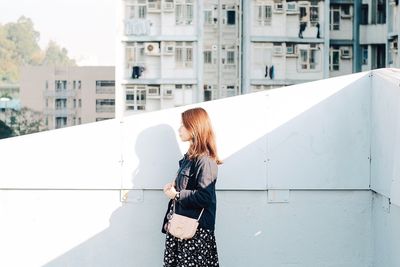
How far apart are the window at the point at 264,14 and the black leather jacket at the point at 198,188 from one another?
2434cm

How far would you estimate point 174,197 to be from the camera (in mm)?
5344

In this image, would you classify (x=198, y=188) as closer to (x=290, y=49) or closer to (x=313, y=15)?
(x=290, y=49)

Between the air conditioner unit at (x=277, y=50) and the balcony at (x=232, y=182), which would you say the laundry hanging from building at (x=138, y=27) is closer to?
the air conditioner unit at (x=277, y=50)

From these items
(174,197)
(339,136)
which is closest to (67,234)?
(174,197)

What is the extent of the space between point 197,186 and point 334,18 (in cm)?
2612

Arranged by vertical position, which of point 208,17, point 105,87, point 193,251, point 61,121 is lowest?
point 61,121

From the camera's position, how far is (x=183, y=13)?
1149 inches

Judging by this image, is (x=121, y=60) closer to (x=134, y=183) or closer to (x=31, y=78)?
(x=134, y=183)

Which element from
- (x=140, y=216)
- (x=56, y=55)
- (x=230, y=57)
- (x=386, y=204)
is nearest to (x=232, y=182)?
(x=140, y=216)

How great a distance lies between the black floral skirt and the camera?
17.6 ft

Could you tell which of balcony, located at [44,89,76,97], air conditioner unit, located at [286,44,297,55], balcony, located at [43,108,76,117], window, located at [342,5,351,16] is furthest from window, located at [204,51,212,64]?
balcony, located at [43,108,76,117]

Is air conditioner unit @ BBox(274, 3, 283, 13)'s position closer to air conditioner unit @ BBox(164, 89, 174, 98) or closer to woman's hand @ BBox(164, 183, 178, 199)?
air conditioner unit @ BBox(164, 89, 174, 98)

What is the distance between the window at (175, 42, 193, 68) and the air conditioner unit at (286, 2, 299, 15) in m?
3.23

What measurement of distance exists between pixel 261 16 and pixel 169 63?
3.01 meters
